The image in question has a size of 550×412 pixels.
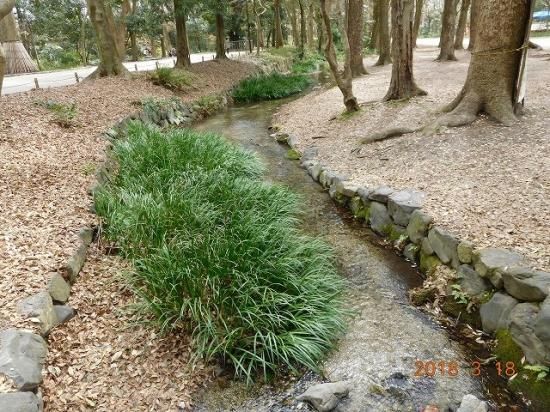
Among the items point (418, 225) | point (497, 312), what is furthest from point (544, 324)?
point (418, 225)

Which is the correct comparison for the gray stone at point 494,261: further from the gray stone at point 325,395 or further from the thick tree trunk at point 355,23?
the thick tree trunk at point 355,23

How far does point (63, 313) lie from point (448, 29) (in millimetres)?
16683

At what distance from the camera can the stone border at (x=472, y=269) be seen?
10.1 feet

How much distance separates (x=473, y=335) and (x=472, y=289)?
1.35 feet

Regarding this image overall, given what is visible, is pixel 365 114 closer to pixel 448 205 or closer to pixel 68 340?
pixel 448 205

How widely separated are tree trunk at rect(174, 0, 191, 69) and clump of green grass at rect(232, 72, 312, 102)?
2456 mm

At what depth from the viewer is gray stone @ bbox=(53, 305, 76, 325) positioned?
11.4ft

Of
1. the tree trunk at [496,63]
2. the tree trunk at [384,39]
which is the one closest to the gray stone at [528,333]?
the tree trunk at [496,63]

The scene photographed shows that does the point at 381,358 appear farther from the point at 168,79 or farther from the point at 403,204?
the point at 168,79

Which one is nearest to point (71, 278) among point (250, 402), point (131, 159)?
point (250, 402)

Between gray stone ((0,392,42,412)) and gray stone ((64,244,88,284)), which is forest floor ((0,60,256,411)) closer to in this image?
gray stone ((64,244,88,284))

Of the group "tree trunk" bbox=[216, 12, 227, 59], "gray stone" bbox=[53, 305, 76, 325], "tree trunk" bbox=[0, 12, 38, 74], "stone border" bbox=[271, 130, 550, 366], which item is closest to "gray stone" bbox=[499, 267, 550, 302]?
"stone border" bbox=[271, 130, 550, 366]

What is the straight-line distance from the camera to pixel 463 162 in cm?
582

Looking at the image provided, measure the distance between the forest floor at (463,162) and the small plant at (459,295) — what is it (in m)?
0.46
